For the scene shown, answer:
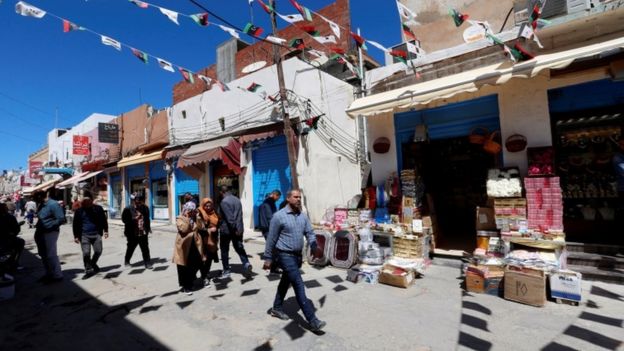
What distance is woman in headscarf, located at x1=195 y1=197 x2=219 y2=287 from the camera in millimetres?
5766

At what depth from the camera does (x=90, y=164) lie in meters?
23.1

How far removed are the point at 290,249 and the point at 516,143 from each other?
5399 mm

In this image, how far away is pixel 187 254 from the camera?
17.6ft

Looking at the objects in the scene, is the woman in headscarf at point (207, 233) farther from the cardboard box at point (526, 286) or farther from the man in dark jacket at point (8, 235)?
the cardboard box at point (526, 286)

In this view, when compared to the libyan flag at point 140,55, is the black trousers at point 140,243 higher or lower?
lower

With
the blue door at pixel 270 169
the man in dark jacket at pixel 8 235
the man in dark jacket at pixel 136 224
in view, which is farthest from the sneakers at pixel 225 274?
the blue door at pixel 270 169

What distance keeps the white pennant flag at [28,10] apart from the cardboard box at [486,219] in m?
8.72

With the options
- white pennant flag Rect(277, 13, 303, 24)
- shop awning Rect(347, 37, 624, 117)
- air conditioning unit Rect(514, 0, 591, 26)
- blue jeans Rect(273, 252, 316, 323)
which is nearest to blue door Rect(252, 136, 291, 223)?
shop awning Rect(347, 37, 624, 117)

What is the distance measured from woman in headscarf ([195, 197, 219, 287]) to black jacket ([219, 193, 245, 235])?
0.59 feet

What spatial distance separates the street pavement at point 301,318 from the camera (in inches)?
140

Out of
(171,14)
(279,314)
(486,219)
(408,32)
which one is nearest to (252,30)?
Result: (171,14)

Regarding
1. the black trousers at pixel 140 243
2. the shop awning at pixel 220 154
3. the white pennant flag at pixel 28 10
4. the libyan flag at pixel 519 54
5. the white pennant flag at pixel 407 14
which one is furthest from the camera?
the shop awning at pixel 220 154

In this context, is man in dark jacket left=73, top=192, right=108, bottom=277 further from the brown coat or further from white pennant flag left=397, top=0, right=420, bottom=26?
white pennant flag left=397, top=0, right=420, bottom=26

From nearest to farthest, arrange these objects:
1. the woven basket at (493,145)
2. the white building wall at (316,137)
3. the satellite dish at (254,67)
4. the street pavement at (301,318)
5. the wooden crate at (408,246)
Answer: the street pavement at (301,318)
the wooden crate at (408,246)
the woven basket at (493,145)
the white building wall at (316,137)
the satellite dish at (254,67)
